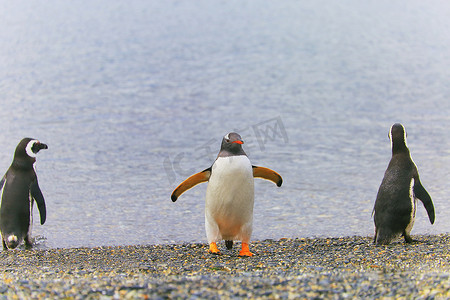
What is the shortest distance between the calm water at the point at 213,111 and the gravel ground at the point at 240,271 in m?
1.24

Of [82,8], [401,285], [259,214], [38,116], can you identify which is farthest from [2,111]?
[82,8]

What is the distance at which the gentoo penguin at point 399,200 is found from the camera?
20.2ft

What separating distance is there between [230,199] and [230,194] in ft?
0.16

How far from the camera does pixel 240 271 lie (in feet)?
15.9

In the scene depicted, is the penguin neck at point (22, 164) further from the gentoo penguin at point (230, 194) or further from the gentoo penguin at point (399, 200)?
the gentoo penguin at point (399, 200)

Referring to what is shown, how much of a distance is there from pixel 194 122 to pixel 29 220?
7672 mm

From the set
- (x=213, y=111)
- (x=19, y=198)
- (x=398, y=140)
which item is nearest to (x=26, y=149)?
(x=19, y=198)

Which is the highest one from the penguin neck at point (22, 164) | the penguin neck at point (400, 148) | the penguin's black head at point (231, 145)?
the penguin's black head at point (231, 145)

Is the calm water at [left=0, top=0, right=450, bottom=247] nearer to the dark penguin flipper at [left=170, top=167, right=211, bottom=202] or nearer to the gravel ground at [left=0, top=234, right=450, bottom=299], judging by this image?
the gravel ground at [left=0, top=234, right=450, bottom=299]

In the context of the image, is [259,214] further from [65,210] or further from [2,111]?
[2,111]

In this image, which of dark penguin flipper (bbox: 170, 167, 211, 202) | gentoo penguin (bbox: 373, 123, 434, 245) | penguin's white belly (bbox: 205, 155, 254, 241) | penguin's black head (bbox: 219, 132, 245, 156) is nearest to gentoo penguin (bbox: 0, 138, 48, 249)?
dark penguin flipper (bbox: 170, 167, 211, 202)

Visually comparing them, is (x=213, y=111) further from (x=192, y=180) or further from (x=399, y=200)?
(x=399, y=200)

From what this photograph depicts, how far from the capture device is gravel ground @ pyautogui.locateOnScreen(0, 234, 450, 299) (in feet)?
12.8

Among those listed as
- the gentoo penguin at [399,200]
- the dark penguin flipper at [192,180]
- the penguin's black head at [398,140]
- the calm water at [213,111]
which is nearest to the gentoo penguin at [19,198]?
the calm water at [213,111]
